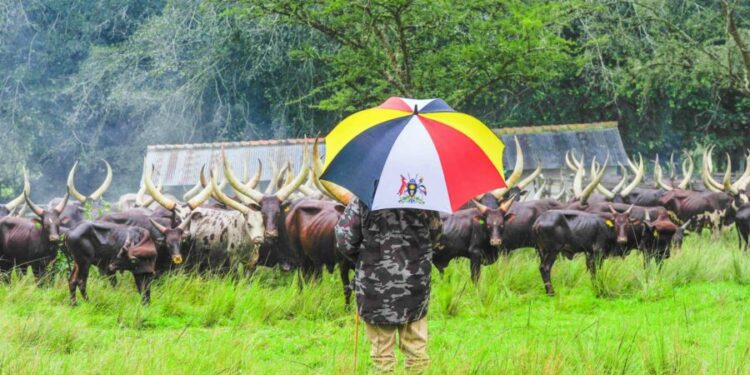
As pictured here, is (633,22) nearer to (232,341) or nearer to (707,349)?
(707,349)

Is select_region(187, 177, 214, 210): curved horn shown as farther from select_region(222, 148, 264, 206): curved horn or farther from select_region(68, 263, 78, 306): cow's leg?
select_region(68, 263, 78, 306): cow's leg

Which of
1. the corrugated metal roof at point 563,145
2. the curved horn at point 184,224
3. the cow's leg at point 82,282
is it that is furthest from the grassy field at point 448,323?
the corrugated metal roof at point 563,145

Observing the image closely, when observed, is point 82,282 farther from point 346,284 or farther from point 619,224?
point 619,224

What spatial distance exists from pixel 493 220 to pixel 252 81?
55.9 ft

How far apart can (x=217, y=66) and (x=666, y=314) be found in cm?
1835

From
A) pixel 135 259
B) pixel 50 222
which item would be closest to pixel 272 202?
pixel 135 259

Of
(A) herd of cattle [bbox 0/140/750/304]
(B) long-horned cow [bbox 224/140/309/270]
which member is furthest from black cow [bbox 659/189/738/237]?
(B) long-horned cow [bbox 224/140/309/270]

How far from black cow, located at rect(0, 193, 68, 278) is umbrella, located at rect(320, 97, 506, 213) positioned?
6.18 metres

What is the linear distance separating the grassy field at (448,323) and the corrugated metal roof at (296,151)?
7835mm

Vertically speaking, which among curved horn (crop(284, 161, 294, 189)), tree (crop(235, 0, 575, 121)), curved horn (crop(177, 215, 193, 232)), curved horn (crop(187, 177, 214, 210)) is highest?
tree (crop(235, 0, 575, 121))

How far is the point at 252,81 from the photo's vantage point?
25.8m

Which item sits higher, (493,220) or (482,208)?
(482,208)

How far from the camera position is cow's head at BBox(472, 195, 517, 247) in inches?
385

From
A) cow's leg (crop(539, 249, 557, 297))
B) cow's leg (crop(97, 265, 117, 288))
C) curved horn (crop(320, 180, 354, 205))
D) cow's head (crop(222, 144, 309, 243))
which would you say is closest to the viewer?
curved horn (crop(320, 180, 354, 205))
